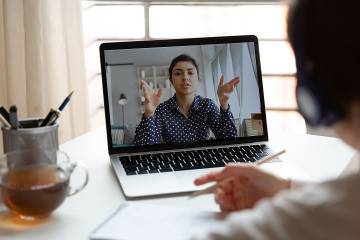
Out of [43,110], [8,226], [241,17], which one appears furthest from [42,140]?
[241,17]

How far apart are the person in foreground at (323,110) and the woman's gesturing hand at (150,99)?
0.68 m

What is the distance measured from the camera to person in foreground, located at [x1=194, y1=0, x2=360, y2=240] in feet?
1.84

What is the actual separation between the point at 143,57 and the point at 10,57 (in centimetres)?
69

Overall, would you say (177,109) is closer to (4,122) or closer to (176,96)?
(176,96)

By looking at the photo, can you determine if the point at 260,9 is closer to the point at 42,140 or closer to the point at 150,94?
the point at 150,94

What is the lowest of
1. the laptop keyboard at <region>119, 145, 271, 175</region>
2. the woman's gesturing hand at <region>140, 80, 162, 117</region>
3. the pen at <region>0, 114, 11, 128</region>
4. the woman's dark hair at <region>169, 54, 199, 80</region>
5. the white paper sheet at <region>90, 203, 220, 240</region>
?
the white paper sheet at <region>90, 203, 220, 240</region>

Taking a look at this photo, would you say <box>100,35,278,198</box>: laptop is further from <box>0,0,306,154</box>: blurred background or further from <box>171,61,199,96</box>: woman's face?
<box>0,0,306,154</box>: blurred background

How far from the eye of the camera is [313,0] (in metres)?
0.57

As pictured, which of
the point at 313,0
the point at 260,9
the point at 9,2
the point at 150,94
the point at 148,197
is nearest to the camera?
the point at 313,0

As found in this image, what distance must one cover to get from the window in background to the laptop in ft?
2.06

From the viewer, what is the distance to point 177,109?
51.3 inches

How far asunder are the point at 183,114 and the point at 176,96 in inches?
1.7

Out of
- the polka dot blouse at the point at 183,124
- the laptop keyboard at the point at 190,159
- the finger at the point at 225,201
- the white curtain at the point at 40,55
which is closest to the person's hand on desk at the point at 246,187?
the finger at the point at 225,201

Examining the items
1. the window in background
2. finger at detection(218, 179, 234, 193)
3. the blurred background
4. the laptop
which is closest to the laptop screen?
the laptop
